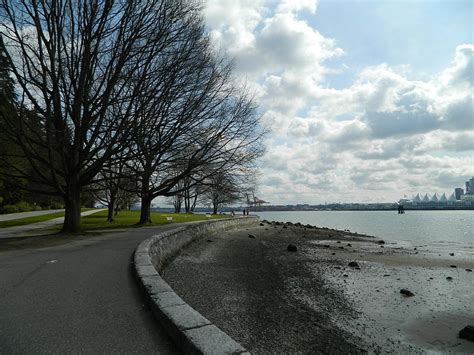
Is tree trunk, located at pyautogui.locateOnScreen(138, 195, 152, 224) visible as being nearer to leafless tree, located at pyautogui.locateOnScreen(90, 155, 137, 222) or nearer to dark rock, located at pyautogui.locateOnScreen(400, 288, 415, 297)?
leafless tree, located at pyautogui.locateOnScreen(90, 155, 137, 222)

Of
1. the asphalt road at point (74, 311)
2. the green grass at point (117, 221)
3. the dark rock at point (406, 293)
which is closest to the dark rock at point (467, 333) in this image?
the dark rock at point (406, 293)

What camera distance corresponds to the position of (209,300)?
888cm

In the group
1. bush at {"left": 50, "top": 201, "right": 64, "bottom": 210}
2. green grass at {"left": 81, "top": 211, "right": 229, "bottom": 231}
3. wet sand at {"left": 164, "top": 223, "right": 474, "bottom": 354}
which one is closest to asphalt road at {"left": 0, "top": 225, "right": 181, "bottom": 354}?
wet sand at {"left": 164, "top": 223, "right": 474, "bottom": 354}

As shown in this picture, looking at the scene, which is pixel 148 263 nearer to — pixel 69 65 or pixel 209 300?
pixel 209 300

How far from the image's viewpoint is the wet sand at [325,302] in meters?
7.11

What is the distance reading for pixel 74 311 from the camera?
509cm

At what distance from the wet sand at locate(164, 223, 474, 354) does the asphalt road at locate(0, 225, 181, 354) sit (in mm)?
2159

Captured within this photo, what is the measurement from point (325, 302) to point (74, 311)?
271 inches

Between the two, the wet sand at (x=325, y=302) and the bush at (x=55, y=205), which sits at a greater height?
the bush at (x=55, y=205)

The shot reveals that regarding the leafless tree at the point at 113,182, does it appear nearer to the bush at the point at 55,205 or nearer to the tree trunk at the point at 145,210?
the tree trunk at the point at 145,210

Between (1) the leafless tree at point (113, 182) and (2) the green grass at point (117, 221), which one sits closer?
(1) the leafless tree at point (113, 182)

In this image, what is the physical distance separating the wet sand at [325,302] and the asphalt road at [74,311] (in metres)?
2.16

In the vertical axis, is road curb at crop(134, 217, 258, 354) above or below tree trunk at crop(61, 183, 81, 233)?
below

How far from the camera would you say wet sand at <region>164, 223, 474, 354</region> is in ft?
23.3
